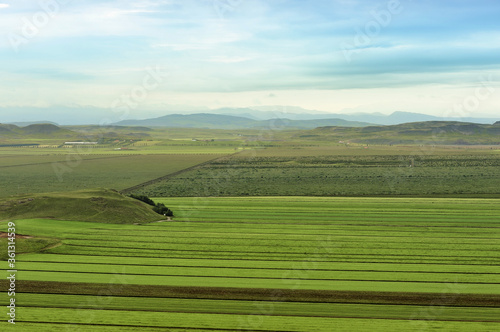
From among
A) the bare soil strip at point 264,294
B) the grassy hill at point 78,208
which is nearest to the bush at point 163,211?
the grassy hill at point 78,208

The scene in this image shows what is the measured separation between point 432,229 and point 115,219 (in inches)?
1198

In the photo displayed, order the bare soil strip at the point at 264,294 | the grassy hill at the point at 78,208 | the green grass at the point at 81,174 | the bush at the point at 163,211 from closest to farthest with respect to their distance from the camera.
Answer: the bare soil strip at the point at 264,294 → the grassy hill at the point at 78,208 → the bush at the point at 163,211 → the green grass at the point at 81,174

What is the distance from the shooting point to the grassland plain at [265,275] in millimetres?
22719

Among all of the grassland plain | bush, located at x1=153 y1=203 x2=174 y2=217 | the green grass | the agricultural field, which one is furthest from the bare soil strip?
the green grass

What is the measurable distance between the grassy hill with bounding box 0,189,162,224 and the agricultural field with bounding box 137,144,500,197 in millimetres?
19294

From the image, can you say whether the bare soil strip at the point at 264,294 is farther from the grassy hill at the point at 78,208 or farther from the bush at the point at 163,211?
the bush at the point at 163,211

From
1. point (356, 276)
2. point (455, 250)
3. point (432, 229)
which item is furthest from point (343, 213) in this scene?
point (356, 276)

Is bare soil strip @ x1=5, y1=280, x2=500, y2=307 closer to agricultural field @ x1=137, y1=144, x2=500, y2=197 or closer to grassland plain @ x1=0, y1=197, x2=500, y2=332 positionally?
grassland plain @ x1=0, y1=197, x2=500, y2=332

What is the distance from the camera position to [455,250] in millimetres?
34594

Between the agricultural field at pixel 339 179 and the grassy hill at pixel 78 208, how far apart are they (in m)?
19.3

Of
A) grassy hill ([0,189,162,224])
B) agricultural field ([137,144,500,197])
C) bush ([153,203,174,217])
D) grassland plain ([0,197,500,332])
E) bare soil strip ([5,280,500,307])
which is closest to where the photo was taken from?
grassland plain ([0,197,500,332])

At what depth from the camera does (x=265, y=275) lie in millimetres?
28891

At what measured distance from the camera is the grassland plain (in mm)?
22719

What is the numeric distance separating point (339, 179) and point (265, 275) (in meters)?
54.7
